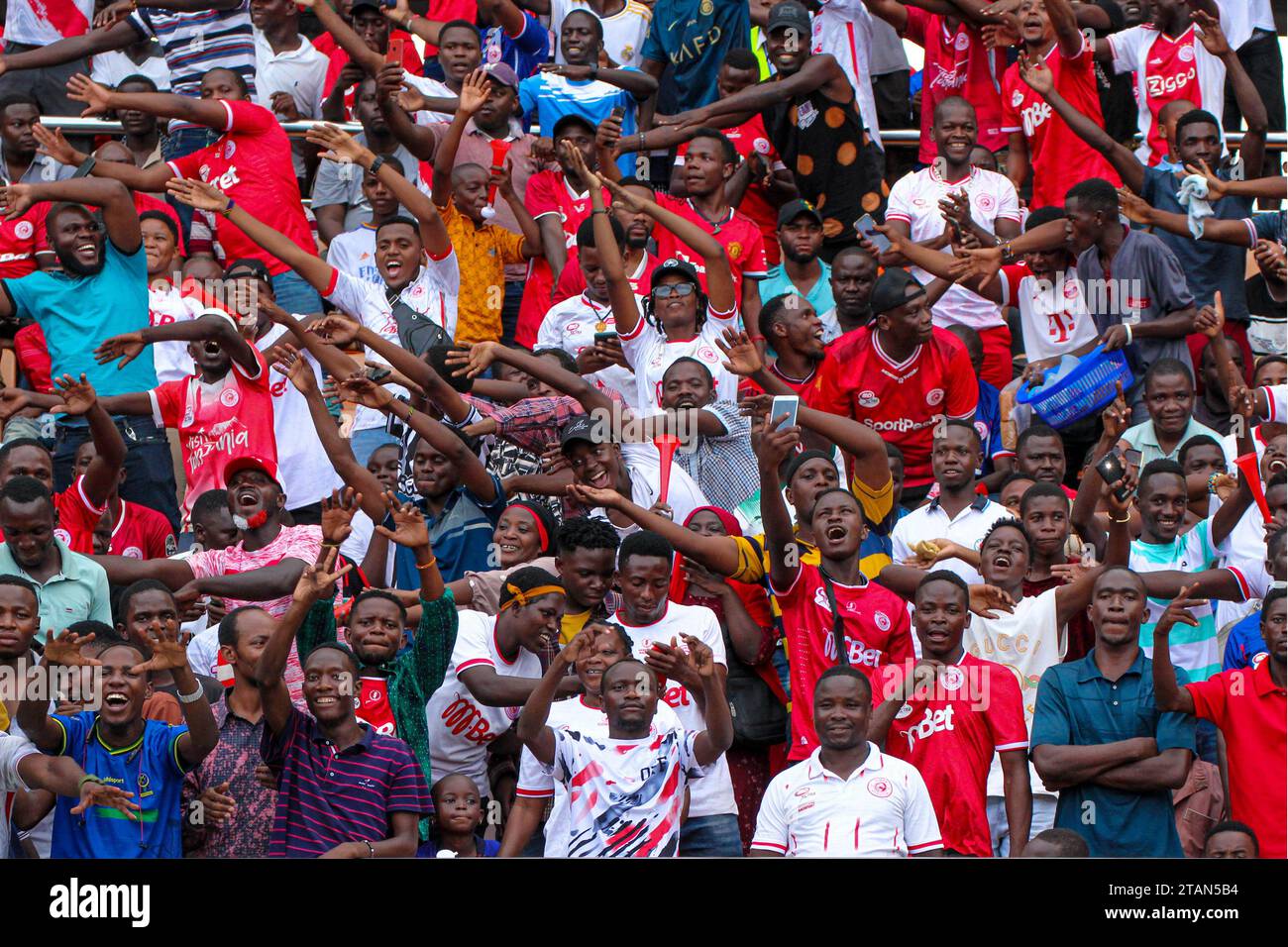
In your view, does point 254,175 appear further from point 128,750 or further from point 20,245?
point 128,750

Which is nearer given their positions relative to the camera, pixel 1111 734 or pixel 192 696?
pixel 192 696

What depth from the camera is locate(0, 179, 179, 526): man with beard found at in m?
11.0

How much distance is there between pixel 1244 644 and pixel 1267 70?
18.5ft

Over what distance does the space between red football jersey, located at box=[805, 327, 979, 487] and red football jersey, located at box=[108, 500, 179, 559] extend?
124 inches

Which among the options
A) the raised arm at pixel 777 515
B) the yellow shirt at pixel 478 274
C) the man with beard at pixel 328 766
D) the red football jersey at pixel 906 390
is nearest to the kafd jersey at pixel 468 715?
the man with beard at pixel 328 766

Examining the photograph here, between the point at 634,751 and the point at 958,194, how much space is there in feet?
16.3

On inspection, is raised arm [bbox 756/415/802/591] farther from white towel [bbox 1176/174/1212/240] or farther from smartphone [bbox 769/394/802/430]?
white towel [bbox 1176/174/1212/240]

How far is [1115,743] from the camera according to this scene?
8.36 m

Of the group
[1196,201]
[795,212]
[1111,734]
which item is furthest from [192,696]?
[1196,201]

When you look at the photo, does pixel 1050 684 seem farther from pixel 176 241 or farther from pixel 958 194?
pixel 176 241

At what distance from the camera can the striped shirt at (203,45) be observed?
13141 millimetres

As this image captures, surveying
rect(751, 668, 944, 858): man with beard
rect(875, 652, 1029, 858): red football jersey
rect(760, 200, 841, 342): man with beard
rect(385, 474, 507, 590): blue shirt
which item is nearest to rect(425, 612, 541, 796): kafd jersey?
rect(385, 474, 507, 590): blue shirt

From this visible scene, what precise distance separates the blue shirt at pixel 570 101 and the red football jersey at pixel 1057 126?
225 cm

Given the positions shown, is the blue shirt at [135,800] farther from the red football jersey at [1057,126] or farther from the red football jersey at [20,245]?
the red football jersey at [1057,126]
